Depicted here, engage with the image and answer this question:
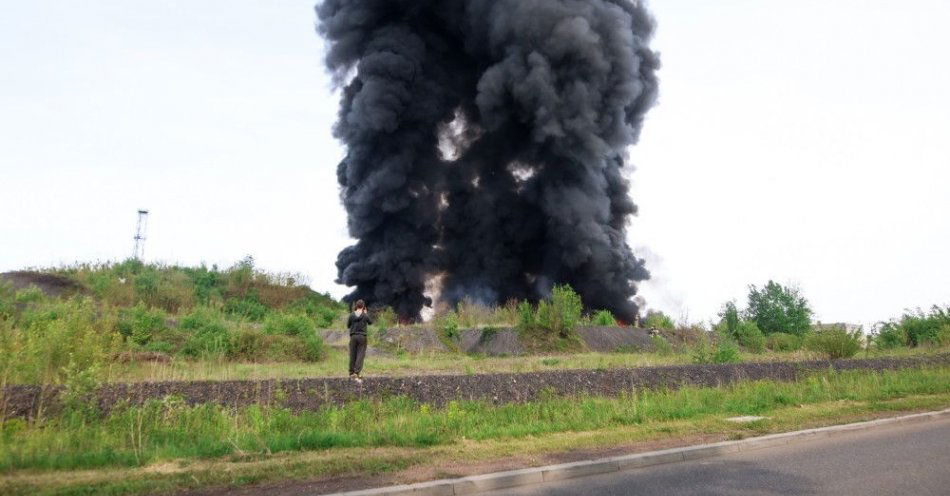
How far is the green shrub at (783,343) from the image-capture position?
2686 centimetres

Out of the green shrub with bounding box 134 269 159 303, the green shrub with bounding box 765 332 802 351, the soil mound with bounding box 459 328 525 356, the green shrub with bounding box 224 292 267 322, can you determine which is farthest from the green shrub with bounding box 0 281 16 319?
the green shrub with bounding box 765 332 802 351

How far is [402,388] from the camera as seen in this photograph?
402 inches

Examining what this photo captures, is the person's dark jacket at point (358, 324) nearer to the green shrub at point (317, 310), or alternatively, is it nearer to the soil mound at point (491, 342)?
the soil mound at point (491, 342)

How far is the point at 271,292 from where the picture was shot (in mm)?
33594

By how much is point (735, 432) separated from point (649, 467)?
260 centimetres

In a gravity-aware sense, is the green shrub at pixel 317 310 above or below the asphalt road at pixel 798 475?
above

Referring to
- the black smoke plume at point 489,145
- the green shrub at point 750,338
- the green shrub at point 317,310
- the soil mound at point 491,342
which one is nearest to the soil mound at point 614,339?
the soil mound at point 491,342

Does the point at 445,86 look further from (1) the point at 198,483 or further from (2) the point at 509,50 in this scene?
(1) the point at 198,483

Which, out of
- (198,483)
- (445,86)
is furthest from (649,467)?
(445,86)

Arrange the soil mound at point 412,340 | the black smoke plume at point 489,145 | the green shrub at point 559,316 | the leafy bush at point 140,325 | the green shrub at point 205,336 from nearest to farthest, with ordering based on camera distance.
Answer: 1. the green shrub at point 205,336
2. the leafy bush at point 140,325
3. the soil mound at point 412,340
4. the green shrub at point 559,316
5. the black smoke plume at point 489,145

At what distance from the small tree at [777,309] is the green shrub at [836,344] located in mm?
25705

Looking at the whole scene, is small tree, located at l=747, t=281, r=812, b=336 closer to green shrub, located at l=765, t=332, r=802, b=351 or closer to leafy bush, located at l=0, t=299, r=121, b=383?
green shrub, located at l=765, t=332, r=802, b=351

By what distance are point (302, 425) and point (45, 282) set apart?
83.8 feet

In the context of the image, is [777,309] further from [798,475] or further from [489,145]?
[798,475]
